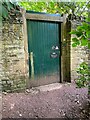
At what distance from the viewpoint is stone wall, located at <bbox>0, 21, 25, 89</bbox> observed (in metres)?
4.22

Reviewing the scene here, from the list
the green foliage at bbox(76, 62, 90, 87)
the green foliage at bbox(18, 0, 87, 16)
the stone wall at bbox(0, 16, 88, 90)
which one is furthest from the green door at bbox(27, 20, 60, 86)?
the green foliage at bbox(18, 0, 87, 16)

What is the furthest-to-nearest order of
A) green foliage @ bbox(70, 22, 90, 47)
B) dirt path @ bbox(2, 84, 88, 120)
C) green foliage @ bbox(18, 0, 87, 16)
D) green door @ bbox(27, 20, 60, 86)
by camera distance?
1. green foliage @ bbox(18, 0, 87, 16)
2. green door @ bbox(27, 20, 60, 86)
3. dirt path @ bbox(2, 84, 88, 120)
4. green foliage @ bbox(70, 22, 90, 47)

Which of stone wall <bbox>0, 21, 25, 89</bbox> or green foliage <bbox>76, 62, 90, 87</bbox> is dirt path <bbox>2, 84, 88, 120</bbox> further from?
green foliage <bbox>76, 62, 90, 87</bbox>

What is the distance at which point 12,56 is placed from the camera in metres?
4.31

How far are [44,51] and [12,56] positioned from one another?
1086mm

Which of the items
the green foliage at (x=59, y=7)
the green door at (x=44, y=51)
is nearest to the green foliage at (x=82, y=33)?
the green door at (x=44, y=51)

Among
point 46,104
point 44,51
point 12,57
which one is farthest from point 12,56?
point 46,104

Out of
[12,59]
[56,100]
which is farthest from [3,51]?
[56,100]

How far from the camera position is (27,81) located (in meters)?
4.71

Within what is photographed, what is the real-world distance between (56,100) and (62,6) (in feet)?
14.3

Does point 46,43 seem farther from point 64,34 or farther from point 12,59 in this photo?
point 12,59

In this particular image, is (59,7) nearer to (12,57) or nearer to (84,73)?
(12,57)

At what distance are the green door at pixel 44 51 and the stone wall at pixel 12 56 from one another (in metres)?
0.43

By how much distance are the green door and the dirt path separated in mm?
605
